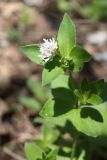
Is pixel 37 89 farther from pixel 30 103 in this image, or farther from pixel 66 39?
pixel 66 39

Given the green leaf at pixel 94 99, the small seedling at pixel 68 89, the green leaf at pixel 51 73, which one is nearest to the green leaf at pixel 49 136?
the small seedling at pixel 68 89

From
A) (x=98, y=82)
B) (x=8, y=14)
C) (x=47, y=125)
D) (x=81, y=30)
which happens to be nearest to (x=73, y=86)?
(x=98, y=82)

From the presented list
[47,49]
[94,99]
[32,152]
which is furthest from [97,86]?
[32,152]

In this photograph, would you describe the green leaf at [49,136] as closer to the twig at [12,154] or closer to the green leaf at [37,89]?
the twig at [12,154]

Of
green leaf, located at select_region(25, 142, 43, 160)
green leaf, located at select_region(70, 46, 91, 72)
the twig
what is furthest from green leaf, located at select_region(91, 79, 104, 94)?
the twig

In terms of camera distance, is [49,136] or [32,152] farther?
[49,136]
